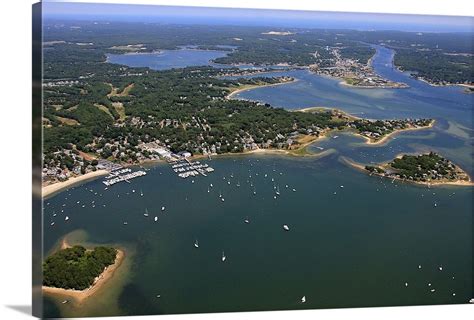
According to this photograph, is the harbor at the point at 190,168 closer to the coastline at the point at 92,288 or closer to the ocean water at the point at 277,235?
the ocean water at the point at 277,235

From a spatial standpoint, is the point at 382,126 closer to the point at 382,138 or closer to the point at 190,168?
the point at 382,138

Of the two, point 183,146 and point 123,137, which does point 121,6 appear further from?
point 123,137

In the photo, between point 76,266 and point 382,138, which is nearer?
point 76,266

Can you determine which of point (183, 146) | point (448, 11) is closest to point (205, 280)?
point (448, 11)

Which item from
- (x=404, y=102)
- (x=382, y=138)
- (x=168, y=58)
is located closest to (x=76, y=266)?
(x=382, y=138)

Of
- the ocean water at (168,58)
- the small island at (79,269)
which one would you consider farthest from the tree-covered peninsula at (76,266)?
the ocean water at (168,58)

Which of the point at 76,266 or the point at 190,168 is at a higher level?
the point at 190,168
